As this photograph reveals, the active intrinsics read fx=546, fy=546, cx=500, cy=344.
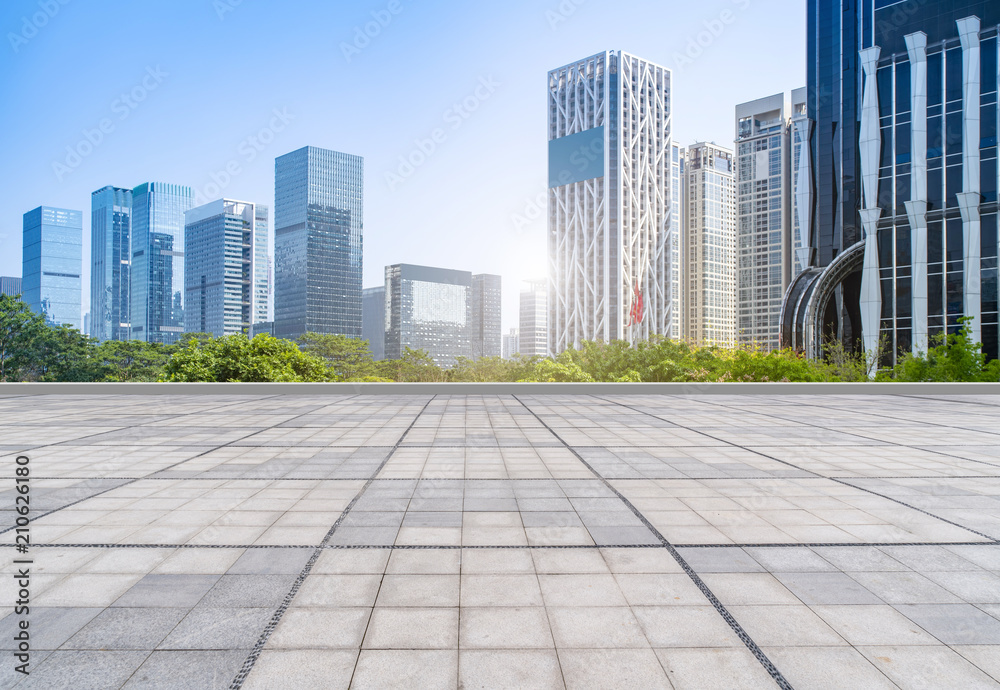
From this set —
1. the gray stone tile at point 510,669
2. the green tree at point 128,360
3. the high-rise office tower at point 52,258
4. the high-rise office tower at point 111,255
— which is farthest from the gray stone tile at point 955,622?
the high-rise office tower at point 111,255

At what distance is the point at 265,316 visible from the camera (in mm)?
153250

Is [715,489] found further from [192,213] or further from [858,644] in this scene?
[192,213]

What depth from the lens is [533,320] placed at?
562 feet

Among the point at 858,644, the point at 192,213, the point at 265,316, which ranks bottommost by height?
the point at 858,644

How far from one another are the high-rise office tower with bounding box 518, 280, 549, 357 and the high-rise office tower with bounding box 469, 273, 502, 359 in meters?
7.94

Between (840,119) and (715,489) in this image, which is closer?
(715,489)

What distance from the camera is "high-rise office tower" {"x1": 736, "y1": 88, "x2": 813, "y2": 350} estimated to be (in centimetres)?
11706

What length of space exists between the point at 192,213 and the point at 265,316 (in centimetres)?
4284

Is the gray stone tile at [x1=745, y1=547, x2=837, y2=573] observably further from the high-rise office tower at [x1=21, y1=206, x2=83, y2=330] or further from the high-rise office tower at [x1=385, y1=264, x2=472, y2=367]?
the high-rise office tower at [x1=385, y1=264, x2=472, y2=367]

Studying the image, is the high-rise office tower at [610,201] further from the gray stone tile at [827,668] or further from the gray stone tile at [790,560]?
the gray stone tile at [827,668]

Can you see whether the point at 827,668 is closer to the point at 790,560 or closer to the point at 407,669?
the point at 790,560

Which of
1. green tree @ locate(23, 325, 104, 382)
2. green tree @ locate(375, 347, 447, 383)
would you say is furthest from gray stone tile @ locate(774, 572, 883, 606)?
green tree @ locate(23, 325, 104, 382)

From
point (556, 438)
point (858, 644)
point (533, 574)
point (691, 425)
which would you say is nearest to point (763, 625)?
point (858, 644)

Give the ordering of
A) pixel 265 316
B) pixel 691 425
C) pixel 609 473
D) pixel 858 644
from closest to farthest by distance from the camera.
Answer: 1. pixel 858 644
2. pixel 609 473
3. pixel 691 425
4. pixel 265 316
